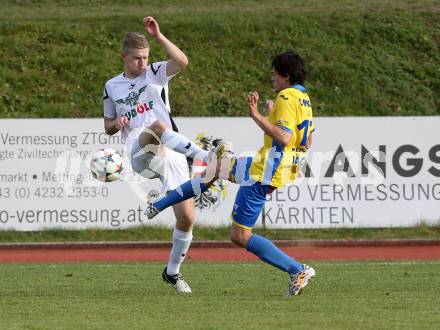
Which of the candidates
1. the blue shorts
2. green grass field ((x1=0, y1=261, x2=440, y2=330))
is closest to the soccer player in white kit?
green grass field ((x1=0, y1=261, x2=440, y2=330))

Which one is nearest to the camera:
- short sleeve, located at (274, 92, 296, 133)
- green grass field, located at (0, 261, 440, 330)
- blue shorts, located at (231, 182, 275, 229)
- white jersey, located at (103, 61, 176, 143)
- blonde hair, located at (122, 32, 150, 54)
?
green grass field, located at (0, 261, 440, 330)

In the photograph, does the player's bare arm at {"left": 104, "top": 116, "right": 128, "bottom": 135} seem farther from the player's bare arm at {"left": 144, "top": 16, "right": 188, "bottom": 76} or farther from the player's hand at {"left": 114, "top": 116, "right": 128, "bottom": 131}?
the player's bare arm at {"left": 144, "top": 16, "right": 188, "bottom": 76}

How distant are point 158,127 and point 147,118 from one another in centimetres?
22

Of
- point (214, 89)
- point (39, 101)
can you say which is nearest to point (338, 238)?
point (214, 89)

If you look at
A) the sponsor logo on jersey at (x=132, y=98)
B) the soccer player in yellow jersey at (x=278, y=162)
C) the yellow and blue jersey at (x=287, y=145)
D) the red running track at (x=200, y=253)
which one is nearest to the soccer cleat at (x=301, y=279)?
the soccer player in yellow jersey at (x=278, y=162)

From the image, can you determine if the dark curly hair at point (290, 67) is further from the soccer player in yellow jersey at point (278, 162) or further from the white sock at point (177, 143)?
the white sock at point (177, 143)

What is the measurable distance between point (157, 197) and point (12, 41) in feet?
59.4

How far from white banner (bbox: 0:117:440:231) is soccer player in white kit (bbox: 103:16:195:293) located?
29.7 ft

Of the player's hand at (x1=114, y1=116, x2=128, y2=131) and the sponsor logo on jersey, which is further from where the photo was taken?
the sponsor logo on jersey

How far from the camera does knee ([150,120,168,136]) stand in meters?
10.2

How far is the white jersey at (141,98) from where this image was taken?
1034 centimetres

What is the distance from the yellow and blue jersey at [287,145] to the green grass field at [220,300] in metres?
1.12

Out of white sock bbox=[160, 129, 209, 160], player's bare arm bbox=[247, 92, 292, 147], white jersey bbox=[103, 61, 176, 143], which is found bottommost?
white sock bbox=[160, 129, 209, 160]

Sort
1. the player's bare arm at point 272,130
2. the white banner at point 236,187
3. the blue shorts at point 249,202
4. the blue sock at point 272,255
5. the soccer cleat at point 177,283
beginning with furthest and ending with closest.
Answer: the white banner at point 236,187 < the soccer cleat at point 177,283 < the blue sock at point 272,255 < the blue shorts at point 249,202 < the player's bare arm at point 272,130
